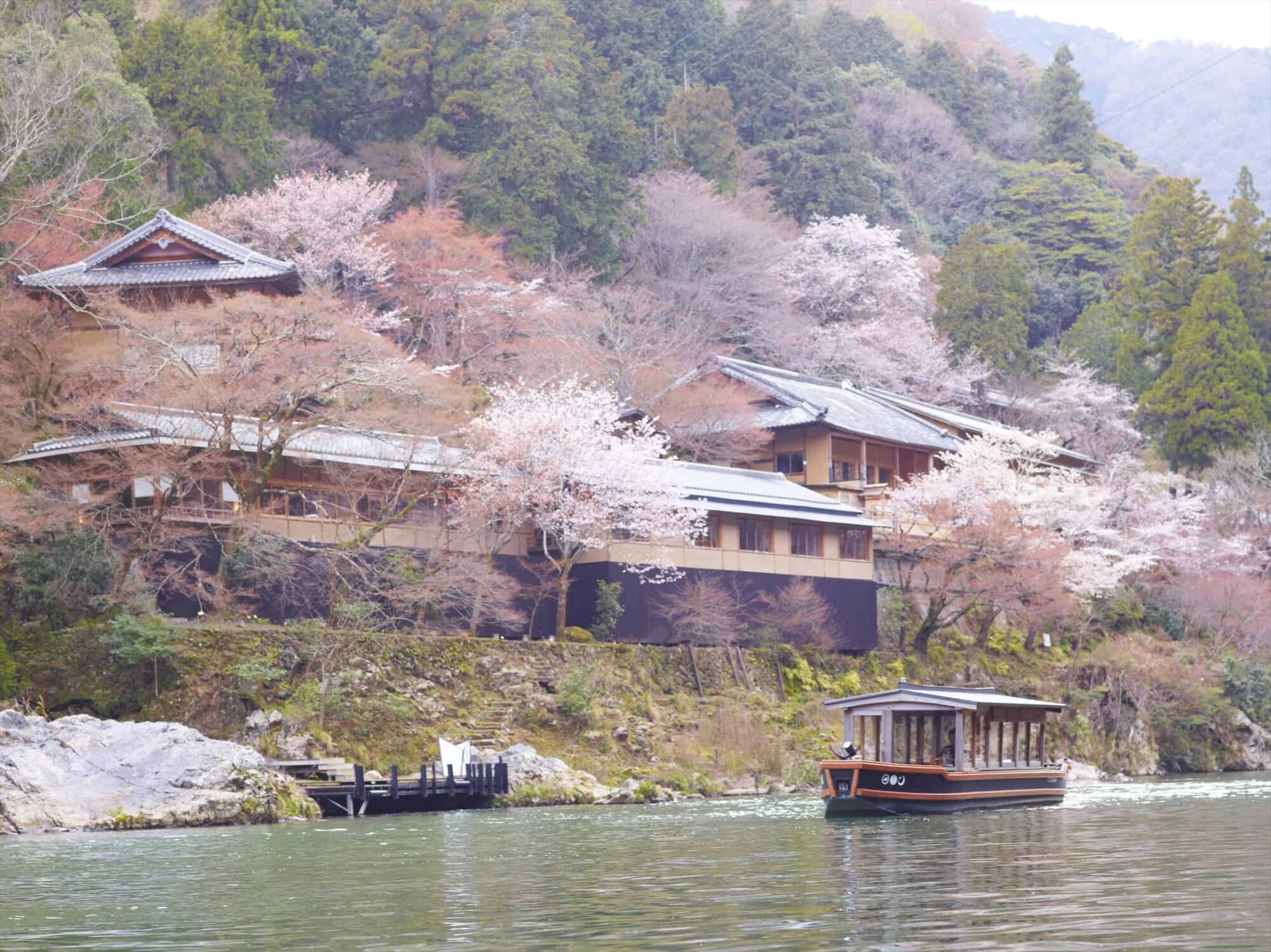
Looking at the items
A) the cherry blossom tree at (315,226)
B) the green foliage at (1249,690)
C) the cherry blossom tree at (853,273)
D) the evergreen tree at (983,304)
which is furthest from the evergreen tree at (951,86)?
the green foliage at (1249,690)

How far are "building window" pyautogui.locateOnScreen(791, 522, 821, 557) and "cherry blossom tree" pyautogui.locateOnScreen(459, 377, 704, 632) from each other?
4.14 metres

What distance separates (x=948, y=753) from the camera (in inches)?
1165

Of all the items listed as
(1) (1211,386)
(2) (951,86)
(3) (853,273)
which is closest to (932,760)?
(1) (1211,386)

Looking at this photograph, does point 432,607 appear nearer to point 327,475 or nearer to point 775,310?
point 327,475

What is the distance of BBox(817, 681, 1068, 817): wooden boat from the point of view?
2777 cm

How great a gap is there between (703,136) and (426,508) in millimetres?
30513

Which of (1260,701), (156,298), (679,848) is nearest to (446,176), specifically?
(156,298)

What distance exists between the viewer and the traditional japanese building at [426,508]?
110ft

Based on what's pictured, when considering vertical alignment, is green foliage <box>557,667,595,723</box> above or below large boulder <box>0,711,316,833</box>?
above

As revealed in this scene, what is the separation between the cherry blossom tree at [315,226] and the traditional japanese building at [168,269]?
19.5ft

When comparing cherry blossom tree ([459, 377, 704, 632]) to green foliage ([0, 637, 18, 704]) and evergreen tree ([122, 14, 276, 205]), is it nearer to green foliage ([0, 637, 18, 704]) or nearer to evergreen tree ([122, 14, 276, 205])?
green foliage ([0, 637, 18, 704])

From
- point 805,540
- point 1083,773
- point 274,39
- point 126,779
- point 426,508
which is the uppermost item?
point 274,39

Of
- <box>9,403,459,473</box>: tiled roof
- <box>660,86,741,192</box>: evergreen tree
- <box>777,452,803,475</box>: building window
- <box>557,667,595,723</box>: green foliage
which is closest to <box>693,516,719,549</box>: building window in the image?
<box>557,667,595,723</box>: green foliage

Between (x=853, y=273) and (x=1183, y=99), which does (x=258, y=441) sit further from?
(x=1183, y=99)
